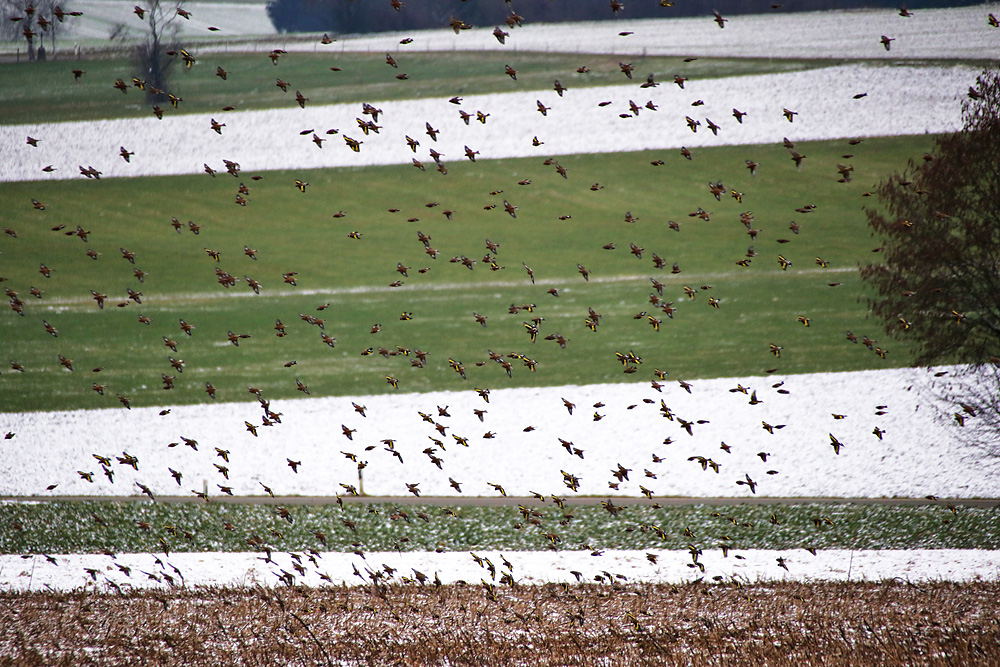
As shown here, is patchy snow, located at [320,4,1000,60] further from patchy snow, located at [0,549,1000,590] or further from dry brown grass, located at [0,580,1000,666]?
dry brown grass, located at [0,580,1000,666]

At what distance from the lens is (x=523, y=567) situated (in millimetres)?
17172

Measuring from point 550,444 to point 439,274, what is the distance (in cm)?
1447

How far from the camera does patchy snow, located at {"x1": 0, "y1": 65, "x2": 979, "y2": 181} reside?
37.8 meters

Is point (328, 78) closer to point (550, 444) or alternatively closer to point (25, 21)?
point (25, 21)

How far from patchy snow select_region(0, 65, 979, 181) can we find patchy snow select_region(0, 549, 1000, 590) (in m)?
24.7

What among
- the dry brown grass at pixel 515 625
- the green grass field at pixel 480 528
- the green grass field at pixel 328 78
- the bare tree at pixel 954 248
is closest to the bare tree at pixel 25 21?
the green grass field at pixel 328 78

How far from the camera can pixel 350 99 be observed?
1651 inches

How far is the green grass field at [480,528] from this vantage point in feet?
60.8

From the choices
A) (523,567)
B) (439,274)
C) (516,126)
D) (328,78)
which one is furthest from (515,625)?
(328,78)

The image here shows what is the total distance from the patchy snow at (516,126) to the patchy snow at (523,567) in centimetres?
2469

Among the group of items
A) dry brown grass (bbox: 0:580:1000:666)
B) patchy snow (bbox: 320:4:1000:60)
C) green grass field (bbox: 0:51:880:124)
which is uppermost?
patchy snow (bbox: 320:4:1000:60)

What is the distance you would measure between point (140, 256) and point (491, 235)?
53.8 feet

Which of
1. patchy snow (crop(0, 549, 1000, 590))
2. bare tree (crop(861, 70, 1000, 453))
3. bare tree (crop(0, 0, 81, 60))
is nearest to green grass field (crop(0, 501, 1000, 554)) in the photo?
patchy snow (crop(0, 549, 1000, 590))

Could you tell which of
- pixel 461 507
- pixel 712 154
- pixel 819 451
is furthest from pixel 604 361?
pixel 712 154
